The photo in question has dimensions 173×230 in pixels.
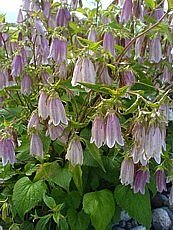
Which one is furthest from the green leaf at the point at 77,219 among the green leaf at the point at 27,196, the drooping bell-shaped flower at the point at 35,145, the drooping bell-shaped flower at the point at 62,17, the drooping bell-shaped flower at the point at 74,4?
the drooping bell-shaped flower at the point at 74,4

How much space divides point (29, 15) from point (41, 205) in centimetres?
60

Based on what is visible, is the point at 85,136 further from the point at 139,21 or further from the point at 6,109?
the point at 139,21

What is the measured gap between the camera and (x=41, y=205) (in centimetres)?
161

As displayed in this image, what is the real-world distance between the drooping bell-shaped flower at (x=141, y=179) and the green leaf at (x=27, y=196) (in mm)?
264

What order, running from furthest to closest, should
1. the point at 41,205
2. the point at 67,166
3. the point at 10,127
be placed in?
the point at 41,205, the point at 67,166, the point at 10,127

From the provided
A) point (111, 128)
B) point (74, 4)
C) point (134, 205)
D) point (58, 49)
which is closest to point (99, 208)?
point (134, 205)

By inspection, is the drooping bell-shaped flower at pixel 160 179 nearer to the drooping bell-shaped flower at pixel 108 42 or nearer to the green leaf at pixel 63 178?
the green leaf at pixel 63 178

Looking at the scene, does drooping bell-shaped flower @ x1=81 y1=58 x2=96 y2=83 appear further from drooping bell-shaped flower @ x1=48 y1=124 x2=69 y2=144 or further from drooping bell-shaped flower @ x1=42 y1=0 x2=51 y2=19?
drooping bell-shaped flower @ x1=42 y1=0 x2=51 y2=19

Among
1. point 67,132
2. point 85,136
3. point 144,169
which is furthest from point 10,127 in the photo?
point 144,169

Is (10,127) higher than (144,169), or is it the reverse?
(10,127)

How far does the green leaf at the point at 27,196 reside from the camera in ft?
4.58

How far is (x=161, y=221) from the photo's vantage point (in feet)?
5.80

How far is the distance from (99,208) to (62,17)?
62 centimetres

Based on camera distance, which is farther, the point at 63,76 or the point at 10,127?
the point at 63,76
